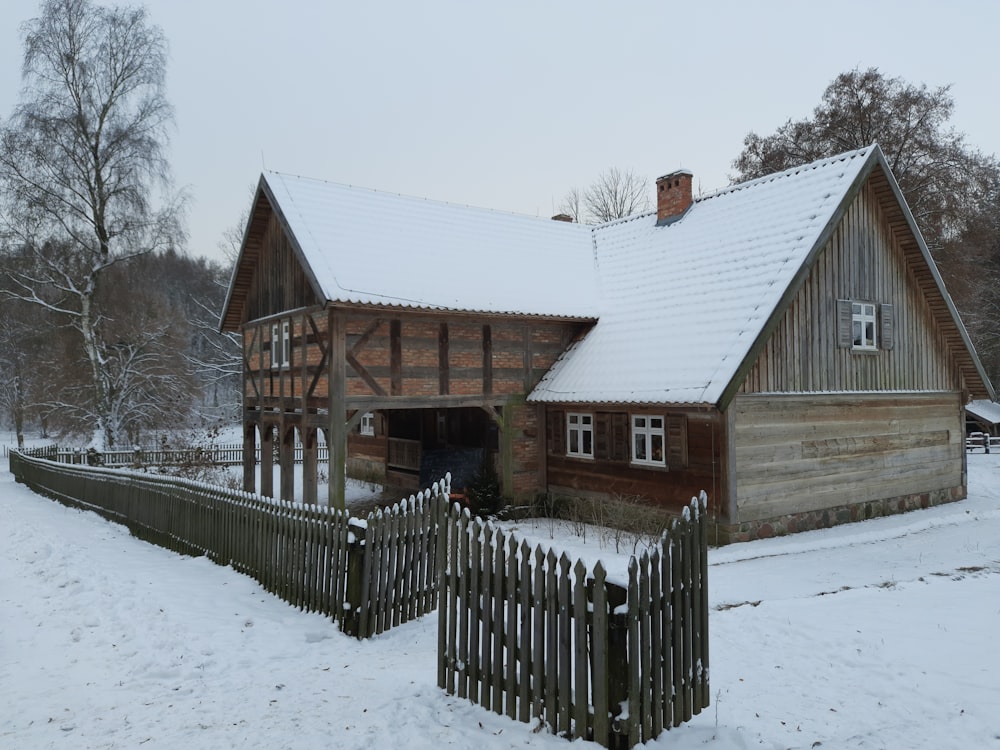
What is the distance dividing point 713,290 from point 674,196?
5.16 metres

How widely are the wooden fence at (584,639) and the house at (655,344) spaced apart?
7870mm

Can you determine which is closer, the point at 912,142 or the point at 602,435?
the point at 602,435

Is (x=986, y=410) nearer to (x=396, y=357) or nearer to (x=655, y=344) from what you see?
(x=655, y=344)

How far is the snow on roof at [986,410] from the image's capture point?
33422 mm

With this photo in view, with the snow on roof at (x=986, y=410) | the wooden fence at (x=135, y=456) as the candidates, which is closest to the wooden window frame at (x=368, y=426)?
the wooden fence at (x=135, y=456)

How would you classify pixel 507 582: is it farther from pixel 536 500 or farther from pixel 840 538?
pixel 536 500

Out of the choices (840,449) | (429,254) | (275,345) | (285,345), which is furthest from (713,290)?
(275,345)

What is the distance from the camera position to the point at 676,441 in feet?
46.9

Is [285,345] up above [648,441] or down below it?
above

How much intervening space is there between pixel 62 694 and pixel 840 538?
13.0m

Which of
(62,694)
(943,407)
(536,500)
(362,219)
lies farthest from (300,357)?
(943,407)

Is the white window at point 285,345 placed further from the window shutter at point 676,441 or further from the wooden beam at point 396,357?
the window shutter at point 676,441

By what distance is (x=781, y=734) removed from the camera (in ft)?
16.5

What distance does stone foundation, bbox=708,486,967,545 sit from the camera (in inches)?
530
